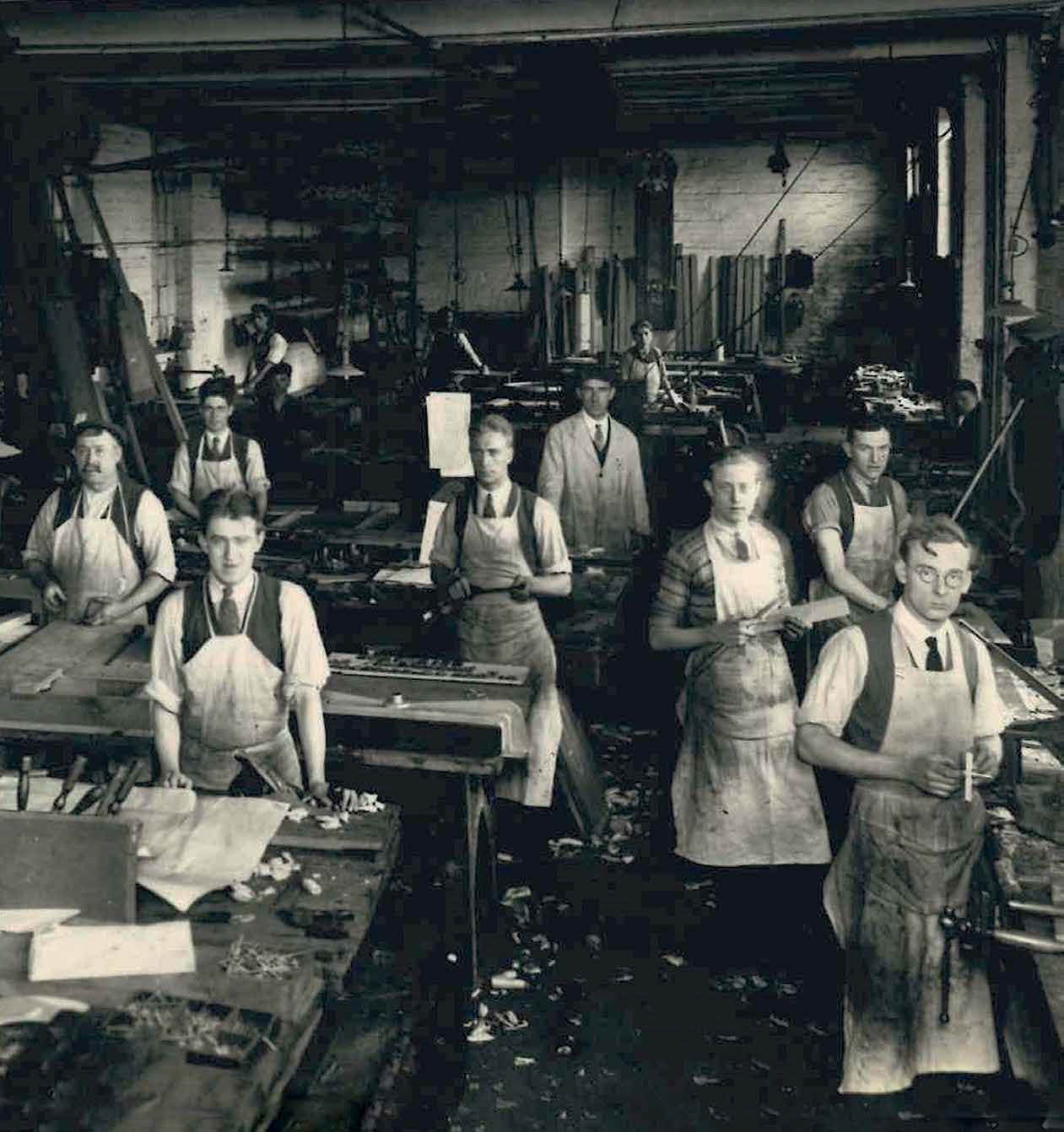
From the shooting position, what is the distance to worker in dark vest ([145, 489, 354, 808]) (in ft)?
15.3

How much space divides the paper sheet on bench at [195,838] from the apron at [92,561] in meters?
2.71

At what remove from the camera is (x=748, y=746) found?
602cm

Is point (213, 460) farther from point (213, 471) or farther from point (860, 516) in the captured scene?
point (860, 516)

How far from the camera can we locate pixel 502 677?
561 centimetres

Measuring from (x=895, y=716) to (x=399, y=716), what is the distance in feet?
6.01

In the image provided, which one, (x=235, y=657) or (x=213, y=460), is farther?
(x=213, y=460)

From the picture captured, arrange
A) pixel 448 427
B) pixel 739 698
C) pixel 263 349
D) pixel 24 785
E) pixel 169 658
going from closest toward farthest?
pixel 24 785 < pixel 169 658 < pixel 739 698 < pixel 448 427 < pixel 263 349

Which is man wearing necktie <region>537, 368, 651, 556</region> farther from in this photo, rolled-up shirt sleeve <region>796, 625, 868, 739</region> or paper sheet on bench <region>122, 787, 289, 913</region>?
paper sheet on bench <region>122, 787, 289, 913</region>

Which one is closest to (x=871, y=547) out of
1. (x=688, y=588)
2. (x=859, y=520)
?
(x=859, y=520)

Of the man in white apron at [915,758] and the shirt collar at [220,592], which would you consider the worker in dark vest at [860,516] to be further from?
the shirt collar at [220,592]

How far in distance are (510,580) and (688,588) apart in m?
1.05

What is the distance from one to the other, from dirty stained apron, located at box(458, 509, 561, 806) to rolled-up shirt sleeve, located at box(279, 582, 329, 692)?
6.26 feet

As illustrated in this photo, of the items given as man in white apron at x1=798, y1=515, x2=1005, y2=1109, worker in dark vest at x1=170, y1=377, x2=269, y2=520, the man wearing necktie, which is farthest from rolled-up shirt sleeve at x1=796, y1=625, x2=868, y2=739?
worker in dark vest at x1=170, y1=377, x2=269, y2=520

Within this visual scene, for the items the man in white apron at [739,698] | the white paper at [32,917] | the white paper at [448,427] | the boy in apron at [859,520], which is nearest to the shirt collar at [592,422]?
the white paper at [448,427]
